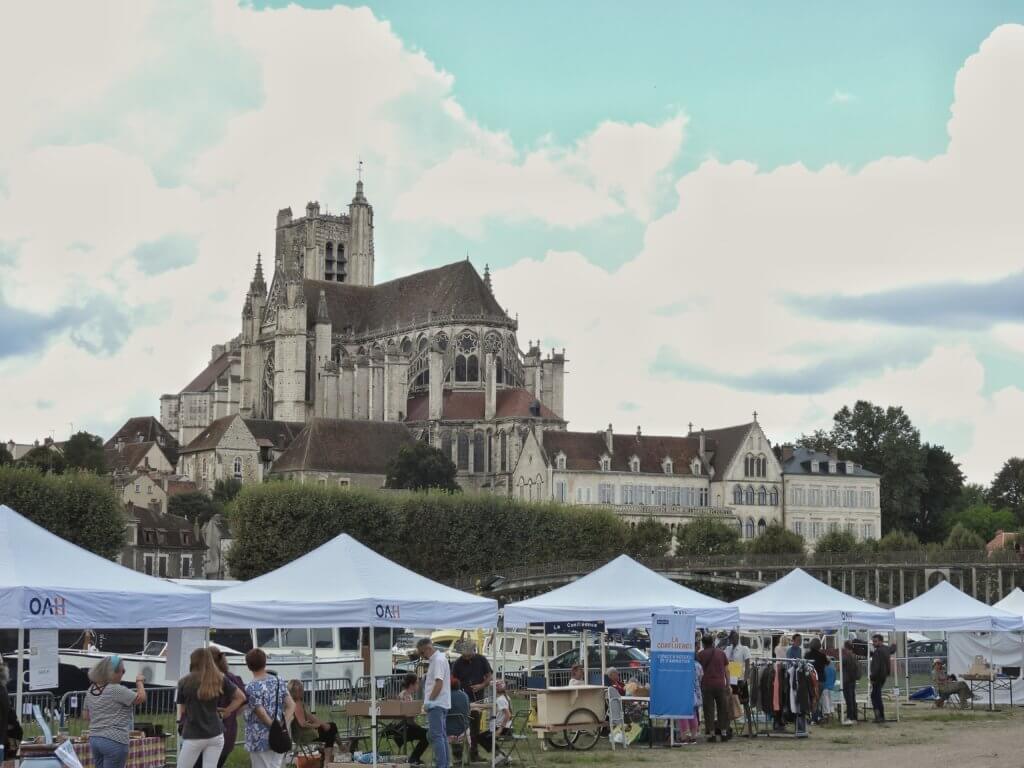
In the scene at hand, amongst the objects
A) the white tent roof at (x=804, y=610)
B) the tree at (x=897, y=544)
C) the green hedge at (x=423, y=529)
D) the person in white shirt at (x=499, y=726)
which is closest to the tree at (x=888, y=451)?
the tree at (x=897, y=544)

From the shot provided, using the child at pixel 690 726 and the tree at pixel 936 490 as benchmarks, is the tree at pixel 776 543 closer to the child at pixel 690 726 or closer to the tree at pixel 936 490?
the tree at pixel 936 490

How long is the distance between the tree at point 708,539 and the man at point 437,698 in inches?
3561

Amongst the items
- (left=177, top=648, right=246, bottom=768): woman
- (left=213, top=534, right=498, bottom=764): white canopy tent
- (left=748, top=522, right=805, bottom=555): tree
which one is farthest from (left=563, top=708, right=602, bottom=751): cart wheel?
(left=748, top=522, right=805, bottom=555): tree

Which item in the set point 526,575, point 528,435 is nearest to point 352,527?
point 526,575

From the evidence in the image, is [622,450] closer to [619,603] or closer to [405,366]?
[405,366]

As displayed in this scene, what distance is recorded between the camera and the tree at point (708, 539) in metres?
111

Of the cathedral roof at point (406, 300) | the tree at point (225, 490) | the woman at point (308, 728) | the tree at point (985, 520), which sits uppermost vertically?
the cathedral roof at point (406, 300)

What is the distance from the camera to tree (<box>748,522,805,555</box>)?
10975 cm

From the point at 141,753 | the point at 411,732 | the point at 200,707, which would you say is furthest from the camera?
the point at 411,732

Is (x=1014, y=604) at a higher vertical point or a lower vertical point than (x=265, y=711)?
higher

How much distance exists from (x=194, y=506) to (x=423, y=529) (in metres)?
34.9

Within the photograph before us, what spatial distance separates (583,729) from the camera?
25.3 meters

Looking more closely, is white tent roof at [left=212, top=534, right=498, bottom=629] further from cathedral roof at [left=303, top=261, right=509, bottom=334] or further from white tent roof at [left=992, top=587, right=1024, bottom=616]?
cathedral roof at [left=303, top=261, right=509, bottom=334]

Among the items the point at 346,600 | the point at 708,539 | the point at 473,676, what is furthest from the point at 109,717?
the point at 708,539
